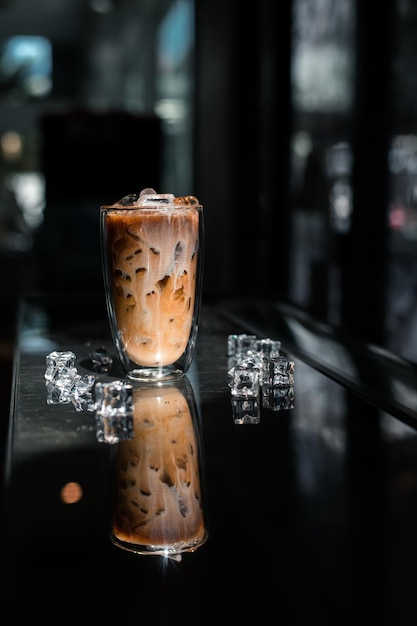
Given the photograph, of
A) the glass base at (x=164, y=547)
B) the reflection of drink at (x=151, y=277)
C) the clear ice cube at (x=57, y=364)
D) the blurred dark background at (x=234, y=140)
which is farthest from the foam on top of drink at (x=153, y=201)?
the blurred dark background at (x=234, y=140)

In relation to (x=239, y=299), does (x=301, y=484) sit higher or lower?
higher

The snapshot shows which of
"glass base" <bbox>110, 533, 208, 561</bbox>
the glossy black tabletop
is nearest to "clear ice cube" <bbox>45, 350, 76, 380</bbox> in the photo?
the glossy black tabletop

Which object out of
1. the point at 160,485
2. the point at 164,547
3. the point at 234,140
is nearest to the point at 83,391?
the point at 160,485

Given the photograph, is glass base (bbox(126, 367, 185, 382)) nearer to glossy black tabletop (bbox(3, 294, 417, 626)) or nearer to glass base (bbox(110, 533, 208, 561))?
glossy black tabletop (bbox(3, 294, 417, 626))

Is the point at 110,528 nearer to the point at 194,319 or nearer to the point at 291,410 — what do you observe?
the point at 291,410

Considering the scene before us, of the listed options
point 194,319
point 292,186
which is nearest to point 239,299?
point 194,319
